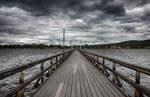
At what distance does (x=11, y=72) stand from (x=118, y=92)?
405cm

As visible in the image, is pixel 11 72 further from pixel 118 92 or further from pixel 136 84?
pixel 118 92

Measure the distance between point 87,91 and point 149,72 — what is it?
2.59m

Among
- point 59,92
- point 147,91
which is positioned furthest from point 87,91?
point 147,91

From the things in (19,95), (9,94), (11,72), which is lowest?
(19,95)

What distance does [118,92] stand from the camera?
4.70m

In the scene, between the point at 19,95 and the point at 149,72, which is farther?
the point at 19,95

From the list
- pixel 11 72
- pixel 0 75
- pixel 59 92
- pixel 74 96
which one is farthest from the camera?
pixel 59 92

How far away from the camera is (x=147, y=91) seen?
9.19ft

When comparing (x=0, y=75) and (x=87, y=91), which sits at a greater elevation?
(x=0, y=75)

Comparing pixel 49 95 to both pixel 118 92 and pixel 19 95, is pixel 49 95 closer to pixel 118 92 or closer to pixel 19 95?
pixel 19 95

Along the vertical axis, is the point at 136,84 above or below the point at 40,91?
above

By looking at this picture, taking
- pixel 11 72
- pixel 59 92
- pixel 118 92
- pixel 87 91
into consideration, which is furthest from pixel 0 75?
pixel 118 92

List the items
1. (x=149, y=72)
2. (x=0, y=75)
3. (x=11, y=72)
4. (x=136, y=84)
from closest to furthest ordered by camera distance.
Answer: (x=0, y=75) → (x=149, y=72) → (x=11, y=72) → (x=136, y=84)

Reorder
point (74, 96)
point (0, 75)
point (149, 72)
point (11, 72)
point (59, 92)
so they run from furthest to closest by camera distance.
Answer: point (59, 92), point (74, 96), point (11, 72), point (149, 72), point (0, 75)
